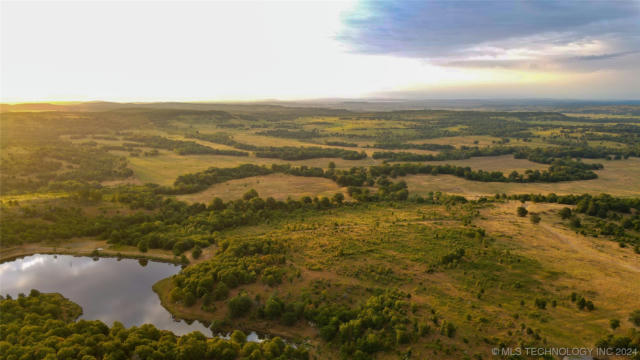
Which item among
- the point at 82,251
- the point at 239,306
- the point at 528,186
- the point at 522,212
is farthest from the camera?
the point at 528,186

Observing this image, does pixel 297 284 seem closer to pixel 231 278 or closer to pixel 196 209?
pixel 231 278

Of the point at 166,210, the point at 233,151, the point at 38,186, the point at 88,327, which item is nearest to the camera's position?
the point at 88,327

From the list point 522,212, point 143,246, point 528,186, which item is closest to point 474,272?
point 522,212

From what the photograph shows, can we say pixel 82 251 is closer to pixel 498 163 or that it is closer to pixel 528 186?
pixel 528 186

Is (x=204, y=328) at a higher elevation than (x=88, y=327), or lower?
lower

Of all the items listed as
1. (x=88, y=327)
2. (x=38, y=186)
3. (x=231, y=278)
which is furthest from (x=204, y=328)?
(x=38, y=186)

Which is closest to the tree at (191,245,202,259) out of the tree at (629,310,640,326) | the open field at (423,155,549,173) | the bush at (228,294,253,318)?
the bush at (228,294,253,318)
